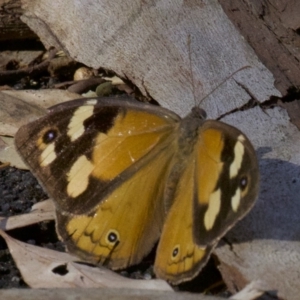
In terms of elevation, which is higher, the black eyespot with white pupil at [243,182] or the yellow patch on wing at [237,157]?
the yellow patch on wing at [237,157]

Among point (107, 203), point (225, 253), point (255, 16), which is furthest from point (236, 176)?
point (255, 16)

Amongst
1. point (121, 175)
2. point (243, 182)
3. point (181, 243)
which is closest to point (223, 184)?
point (243, 182)

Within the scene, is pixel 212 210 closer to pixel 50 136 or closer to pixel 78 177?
pixel 78 177

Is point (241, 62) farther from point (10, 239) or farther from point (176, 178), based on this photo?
point (10, 239)

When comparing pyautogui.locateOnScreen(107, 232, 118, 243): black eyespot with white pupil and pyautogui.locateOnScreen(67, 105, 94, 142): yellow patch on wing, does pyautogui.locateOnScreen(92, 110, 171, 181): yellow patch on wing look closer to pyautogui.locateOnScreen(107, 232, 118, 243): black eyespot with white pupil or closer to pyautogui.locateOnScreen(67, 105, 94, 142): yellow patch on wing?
pyautogui.locateOnScreen(67, 105, 94, 142): yellow patch on wing

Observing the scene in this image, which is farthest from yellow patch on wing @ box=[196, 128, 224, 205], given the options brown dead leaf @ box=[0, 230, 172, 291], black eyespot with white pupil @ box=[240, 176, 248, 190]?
brown dead leaf @ box=[0, 230, 172, 291]

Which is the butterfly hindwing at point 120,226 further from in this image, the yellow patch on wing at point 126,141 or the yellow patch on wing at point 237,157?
the yellow patch on wing at point 237,157

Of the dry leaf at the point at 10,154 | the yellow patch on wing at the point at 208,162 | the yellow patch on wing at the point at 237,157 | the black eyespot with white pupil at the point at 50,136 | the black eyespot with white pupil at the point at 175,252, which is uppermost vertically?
the yellow patch on wing at the point at 237,157

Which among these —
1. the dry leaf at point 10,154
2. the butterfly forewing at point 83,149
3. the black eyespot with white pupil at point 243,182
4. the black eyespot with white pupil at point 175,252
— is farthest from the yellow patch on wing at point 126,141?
the dry leaf at point 10,154
